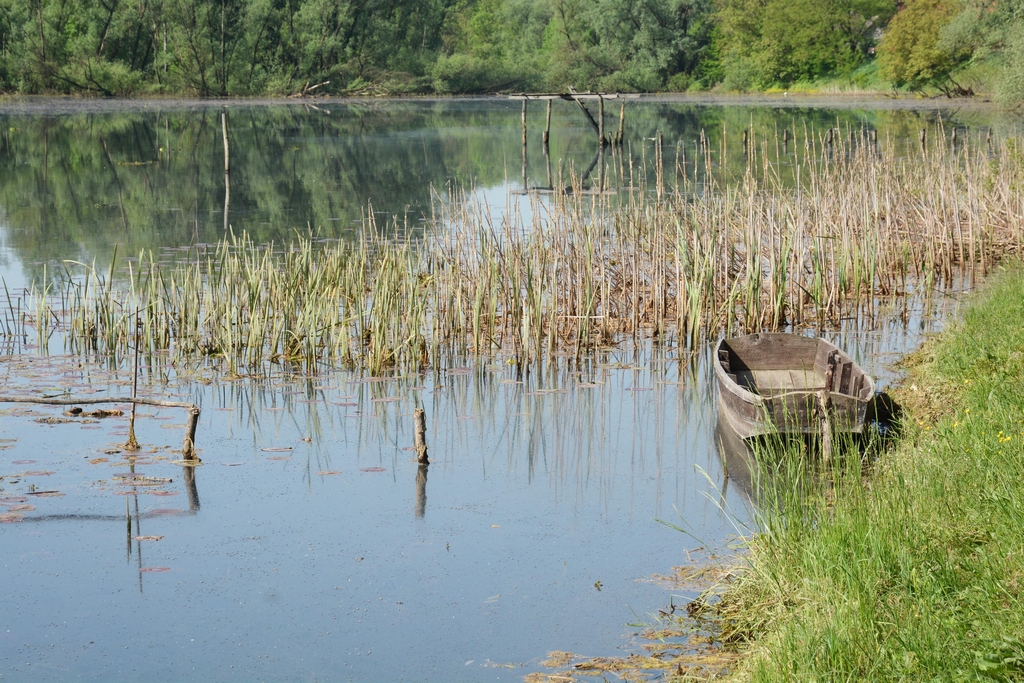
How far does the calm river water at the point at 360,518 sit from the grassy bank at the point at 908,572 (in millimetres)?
877

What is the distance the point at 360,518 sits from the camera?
769 cm

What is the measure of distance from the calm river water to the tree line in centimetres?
4233

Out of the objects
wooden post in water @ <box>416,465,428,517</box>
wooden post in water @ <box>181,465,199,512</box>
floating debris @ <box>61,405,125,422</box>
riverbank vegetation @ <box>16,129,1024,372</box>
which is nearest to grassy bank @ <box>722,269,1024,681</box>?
wooden post in water @ <box>416,465,428,517</box>

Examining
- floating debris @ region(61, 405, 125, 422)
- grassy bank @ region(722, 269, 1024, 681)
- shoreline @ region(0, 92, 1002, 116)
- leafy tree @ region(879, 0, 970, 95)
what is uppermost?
leafy tree @ region(879, 0, 970, 95)

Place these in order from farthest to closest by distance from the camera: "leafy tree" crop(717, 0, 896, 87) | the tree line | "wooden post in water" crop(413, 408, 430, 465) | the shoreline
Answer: "leafy tree" crop(717, 0, 896, 87) → the tree line → the shoreline → "wooden post in water" crop(413, 408, 430, 465)

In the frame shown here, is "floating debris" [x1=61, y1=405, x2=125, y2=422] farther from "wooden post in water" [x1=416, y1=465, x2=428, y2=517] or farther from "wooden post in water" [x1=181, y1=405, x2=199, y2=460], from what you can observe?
"wooden post in water" [x1=416, y1=465, x2=428, y2=517]

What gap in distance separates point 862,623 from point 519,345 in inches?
275

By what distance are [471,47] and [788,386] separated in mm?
91659

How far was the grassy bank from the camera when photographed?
169 inches

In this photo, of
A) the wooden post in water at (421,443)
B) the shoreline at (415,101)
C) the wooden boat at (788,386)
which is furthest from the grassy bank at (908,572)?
the shoreline at (415,101)

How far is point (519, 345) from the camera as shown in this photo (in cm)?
1137

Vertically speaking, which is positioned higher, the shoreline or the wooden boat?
the shoreline

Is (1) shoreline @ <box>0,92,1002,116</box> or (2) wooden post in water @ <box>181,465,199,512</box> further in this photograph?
(1) shoreline @ <box>0,92,1002,116</box>

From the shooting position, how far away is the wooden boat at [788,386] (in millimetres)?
8258
